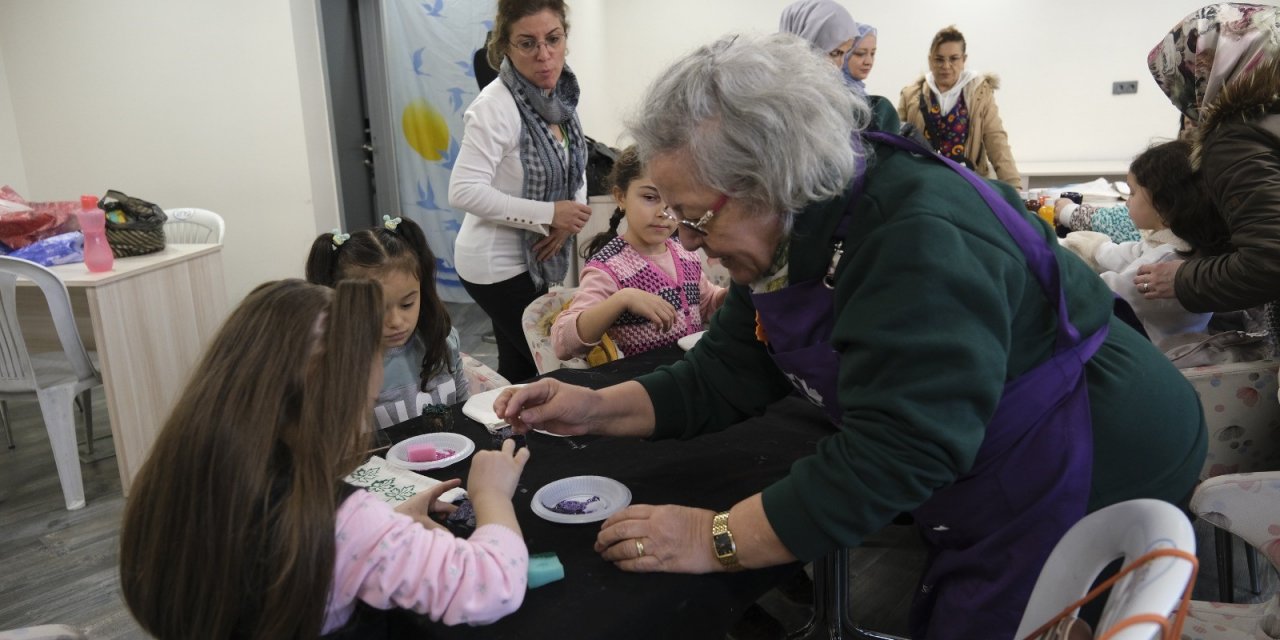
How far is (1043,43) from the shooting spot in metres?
6.12

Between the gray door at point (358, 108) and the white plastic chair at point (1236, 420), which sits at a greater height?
the gray door at point (358, 108)

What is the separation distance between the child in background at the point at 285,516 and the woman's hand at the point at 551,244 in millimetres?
1675

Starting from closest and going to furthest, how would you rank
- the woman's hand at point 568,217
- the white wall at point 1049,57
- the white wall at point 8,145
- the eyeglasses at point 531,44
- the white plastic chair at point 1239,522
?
1. the white plastic chair at point 1239,522
2. the eyeglasses at point 531,44
3. the woman's hand at point 568,217
4. the white wall at point 8,145
5. the white wall at point 1049,57

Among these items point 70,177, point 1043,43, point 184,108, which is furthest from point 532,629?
point 1043,43

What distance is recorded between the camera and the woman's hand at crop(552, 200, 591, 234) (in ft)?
8.71

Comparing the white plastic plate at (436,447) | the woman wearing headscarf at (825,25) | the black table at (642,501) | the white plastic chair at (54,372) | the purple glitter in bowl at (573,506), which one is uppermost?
the woman wearing headscarf at (825,25)

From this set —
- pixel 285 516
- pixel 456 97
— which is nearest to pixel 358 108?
pixel 456 97

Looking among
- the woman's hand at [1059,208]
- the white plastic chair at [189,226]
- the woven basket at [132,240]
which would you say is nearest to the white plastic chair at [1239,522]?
the woman's hand at [1059,208]

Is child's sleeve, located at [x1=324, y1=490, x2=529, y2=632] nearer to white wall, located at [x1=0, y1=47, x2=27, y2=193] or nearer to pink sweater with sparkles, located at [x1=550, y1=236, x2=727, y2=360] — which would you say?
pink sweater with sparkles, located at [x1=550, y1=236, x2=727, y2=360]

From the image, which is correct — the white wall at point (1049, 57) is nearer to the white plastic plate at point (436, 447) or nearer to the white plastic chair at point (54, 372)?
the white plastic chair at point (54, 372)

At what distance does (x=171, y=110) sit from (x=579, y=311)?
386 centimetres

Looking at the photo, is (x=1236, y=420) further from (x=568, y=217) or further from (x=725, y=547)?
(x=568, y=217)

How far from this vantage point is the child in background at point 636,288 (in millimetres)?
2109

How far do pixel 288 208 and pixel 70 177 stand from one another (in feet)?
4.30
